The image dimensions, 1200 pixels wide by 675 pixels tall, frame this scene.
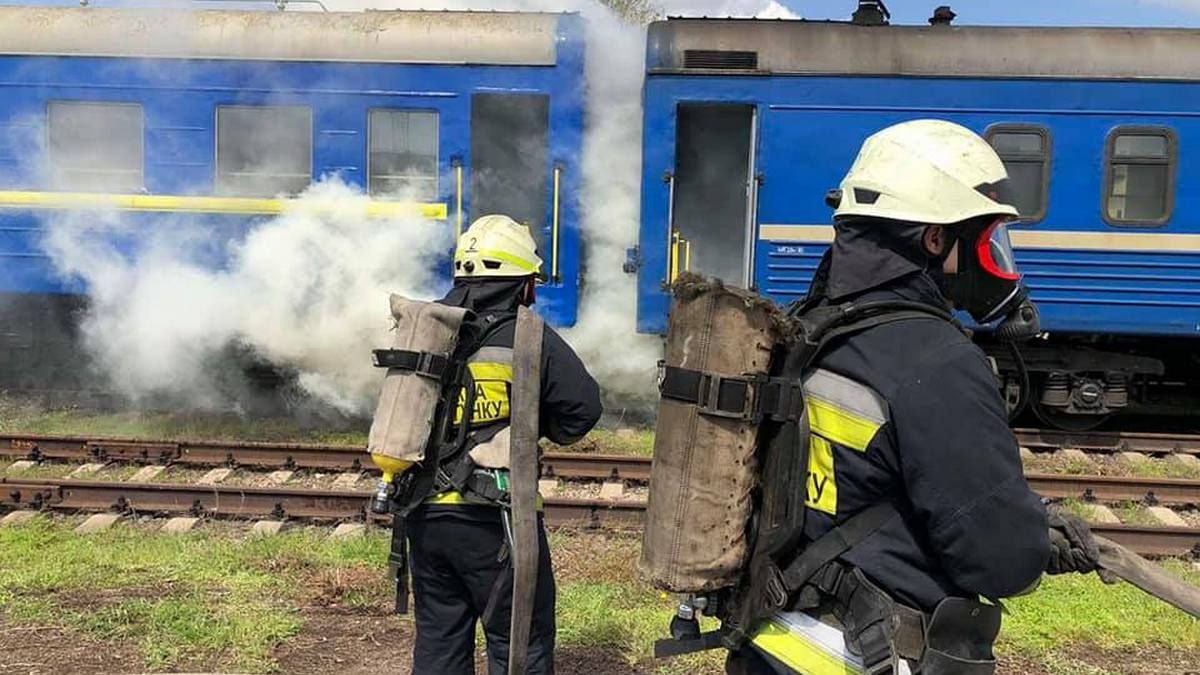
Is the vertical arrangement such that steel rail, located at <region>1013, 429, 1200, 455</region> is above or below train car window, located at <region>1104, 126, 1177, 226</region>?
below

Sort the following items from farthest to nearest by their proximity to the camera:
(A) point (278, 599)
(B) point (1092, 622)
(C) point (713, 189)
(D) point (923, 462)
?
1. (C) point (713, 189)
2. (A) point (278, 599)
3. (B) point (1092, 622)
4. (D) point (923, 462)

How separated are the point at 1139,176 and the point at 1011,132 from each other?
3.62 feet

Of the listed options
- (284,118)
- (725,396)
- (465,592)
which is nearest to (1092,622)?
(465,592)

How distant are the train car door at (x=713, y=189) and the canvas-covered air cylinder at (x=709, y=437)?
256 inches

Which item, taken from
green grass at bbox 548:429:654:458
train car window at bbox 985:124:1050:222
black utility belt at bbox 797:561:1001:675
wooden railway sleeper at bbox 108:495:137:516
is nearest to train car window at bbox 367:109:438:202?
green grass at bbox 548:429:654:458

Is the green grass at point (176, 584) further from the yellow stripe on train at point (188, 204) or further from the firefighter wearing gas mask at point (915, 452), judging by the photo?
the yellow stripe on train at point (188, 204)

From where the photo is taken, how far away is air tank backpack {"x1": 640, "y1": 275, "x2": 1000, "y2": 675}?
1879 millimetres

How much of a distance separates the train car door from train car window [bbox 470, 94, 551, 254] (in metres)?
1.23

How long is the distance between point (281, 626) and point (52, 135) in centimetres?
636

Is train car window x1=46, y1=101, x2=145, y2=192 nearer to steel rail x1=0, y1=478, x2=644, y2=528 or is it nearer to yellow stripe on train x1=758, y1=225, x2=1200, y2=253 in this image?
steel rail x1=0, y1=478, x2=644, y2=528

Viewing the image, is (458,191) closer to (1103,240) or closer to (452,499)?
(1103,240)

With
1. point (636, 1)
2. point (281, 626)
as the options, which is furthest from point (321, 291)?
point (636, 1)

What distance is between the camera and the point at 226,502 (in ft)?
20.2

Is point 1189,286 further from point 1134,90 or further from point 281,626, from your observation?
point 281,626
